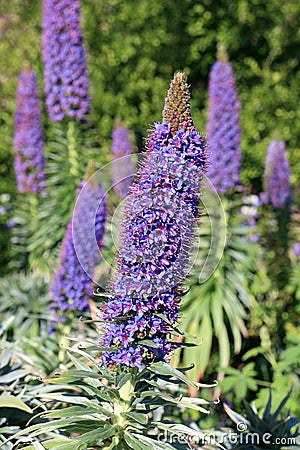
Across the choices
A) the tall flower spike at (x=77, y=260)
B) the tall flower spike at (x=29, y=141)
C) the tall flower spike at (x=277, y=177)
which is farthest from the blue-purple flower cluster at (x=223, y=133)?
the tall flower spike at (x=29, y=141)

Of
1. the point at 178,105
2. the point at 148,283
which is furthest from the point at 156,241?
the point at 178,105

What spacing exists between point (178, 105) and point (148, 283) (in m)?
0.57

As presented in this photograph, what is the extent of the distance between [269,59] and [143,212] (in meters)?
6.31

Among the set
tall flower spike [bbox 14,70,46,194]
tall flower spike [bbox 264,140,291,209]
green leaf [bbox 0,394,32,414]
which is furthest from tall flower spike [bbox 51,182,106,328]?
tall flower spike [bbox 264,140,291,209]

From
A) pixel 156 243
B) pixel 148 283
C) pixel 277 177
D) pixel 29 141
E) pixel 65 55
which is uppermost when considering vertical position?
pixel 65 55

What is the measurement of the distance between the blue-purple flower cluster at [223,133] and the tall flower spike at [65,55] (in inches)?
35.5

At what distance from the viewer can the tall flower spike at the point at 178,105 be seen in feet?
6.48

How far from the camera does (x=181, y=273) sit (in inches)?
83.4

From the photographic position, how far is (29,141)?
191 inches

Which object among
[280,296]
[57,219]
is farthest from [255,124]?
[57,219]

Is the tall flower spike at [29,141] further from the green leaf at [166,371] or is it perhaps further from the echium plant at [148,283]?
the green leaf at [166,371]

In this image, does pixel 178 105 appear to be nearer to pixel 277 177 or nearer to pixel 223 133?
pixel 223 133

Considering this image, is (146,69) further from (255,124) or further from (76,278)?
(76,278)

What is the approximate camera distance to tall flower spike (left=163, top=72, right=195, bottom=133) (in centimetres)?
197
